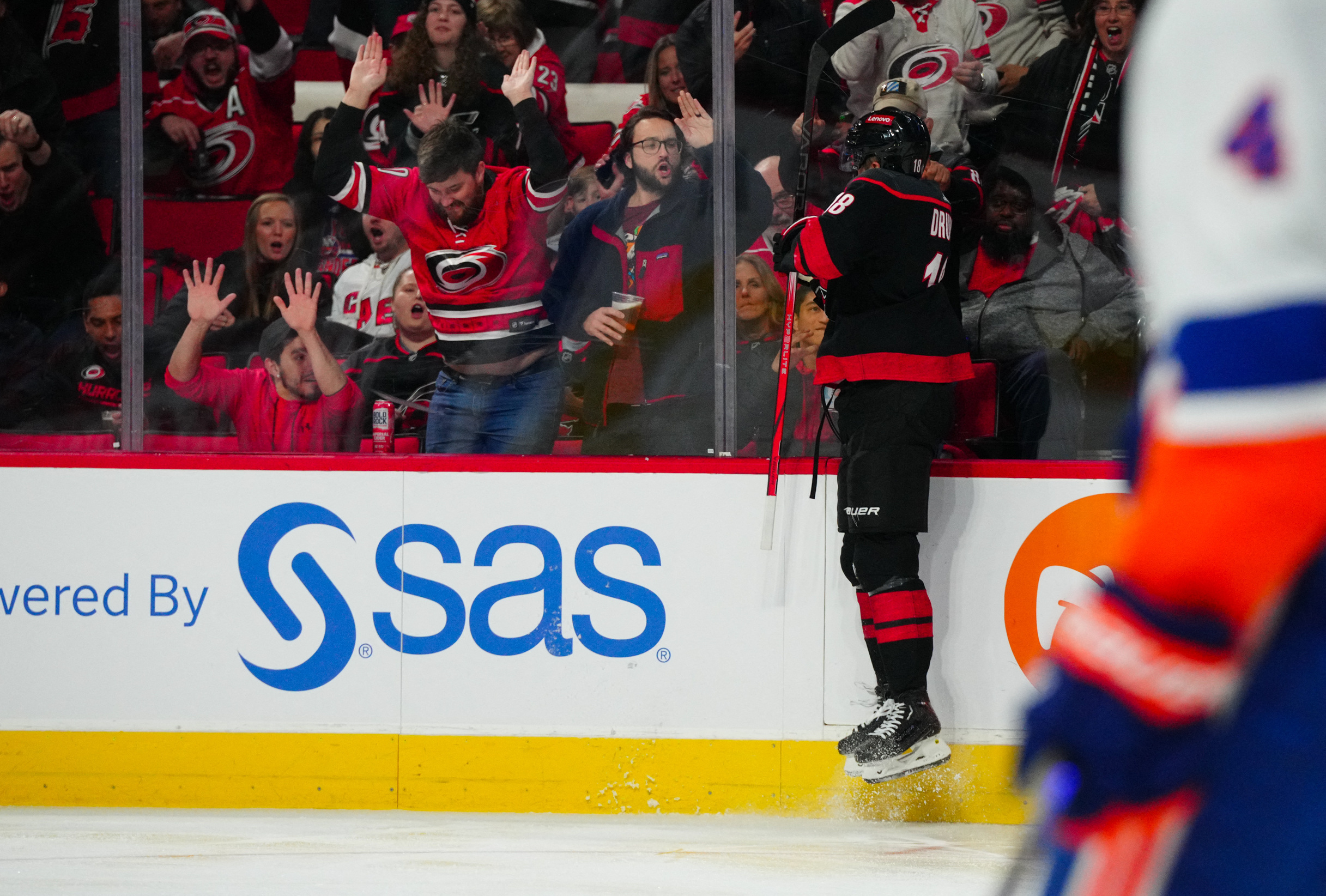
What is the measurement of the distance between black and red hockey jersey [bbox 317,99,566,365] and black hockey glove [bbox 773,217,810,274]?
31.1 inches

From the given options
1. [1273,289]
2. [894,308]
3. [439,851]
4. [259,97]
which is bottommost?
[439,851]

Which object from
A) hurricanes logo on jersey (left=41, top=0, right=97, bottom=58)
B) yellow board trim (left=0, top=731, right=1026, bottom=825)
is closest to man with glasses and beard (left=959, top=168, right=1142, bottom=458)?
yellow board trim (left=0, top=731, right=1026, bottom=825)

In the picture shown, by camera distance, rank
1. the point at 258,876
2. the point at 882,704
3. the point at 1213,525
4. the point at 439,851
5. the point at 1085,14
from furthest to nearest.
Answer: the point at 1085,14, the point at 882,704, the point at 439,851, the point at 258,876, the point at 1213,525

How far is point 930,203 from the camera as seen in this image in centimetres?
344

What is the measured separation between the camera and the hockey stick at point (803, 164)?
3564 mm

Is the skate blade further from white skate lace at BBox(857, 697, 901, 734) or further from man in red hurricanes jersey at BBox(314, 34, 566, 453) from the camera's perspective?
man in red hurricanes jersey at BBox(314, 34, 566, 453)

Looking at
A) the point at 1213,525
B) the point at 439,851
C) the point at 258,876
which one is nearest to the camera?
the point at 1213,525

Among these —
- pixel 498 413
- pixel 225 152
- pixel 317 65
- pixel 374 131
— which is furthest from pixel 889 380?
pixel 225 152

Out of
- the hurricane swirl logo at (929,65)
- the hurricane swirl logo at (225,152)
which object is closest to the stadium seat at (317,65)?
the hurricane swirl logo at (225,152)

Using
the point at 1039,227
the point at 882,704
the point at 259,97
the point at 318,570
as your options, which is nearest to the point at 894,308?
Answer: the point at 1039,227

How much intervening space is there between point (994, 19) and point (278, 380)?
7.97ft

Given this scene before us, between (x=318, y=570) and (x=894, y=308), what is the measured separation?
1.77m

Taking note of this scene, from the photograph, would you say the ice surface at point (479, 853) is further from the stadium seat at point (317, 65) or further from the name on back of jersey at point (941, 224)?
the stadium seat at point (317, 65)

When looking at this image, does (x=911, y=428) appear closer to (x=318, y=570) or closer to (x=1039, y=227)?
(x=1039, y=227)
